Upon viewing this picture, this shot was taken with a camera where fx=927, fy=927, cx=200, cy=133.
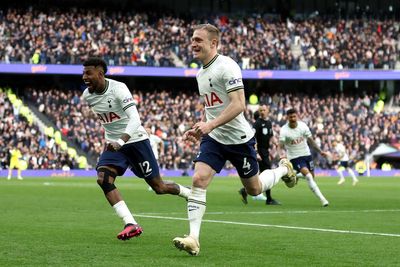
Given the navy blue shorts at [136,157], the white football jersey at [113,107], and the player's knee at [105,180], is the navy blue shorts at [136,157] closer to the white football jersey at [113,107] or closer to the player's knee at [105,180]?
the white football jersey at [113,107]

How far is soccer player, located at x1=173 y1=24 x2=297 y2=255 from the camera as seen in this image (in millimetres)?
10086

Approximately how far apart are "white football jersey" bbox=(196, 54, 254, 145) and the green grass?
4.28 ft

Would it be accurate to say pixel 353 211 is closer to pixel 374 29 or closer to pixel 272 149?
pixel 272 149

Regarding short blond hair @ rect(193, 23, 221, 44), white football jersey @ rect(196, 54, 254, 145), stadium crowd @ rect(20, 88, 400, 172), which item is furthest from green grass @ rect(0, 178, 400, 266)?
stadium crowd @ rect(20, 88, 400, 172)

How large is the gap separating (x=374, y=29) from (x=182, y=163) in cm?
2196

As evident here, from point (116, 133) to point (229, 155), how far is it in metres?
2.45

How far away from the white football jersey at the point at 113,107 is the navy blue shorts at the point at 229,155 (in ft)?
6.41

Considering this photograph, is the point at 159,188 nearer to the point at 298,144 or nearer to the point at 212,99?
the point at 212,99

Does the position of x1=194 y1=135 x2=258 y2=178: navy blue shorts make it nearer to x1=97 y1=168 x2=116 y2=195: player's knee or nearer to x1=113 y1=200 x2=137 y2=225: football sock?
x1=113 y1=200 x2=137 y2=225: football sock

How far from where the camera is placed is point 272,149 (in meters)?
55.7

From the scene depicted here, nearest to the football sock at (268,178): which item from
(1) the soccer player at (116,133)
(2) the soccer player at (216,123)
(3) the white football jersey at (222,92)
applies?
(2) the soccer player at (216,123)

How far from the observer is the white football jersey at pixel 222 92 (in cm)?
1022

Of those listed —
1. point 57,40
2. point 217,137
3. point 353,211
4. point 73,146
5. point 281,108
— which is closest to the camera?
point 217,137

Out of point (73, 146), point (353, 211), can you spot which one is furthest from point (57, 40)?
point (353, 211)
